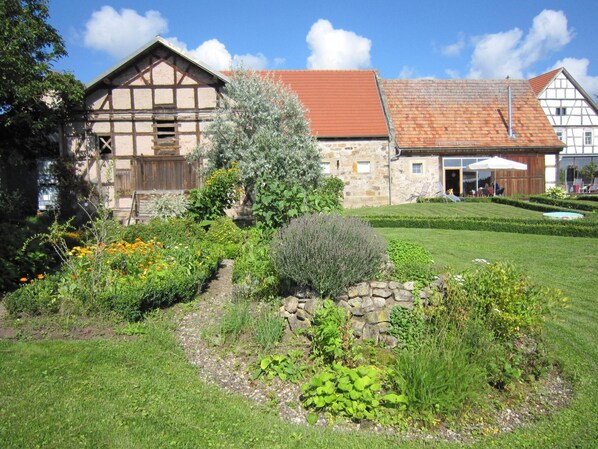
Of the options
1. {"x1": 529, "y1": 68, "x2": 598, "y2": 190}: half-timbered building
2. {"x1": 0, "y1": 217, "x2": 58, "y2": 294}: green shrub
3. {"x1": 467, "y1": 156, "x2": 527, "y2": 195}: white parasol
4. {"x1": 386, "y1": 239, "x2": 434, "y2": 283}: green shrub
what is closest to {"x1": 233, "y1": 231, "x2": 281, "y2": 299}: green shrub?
{"x1": 386, "y1": 239, "x2": 434, "y2": 283}: green shrub

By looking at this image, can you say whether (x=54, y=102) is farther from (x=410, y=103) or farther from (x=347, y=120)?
(x=410, y=103)

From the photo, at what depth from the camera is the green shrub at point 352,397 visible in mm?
3980

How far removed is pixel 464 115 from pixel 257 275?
65.3ft

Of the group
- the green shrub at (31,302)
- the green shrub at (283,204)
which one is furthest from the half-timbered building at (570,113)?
the green shrub at (31,302)

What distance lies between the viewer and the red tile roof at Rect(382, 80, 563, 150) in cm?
2194

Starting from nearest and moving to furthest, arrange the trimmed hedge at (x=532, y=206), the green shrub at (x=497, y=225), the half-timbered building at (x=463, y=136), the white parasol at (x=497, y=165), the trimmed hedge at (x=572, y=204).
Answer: the green shrub at (x=497, y=225) → the trimmed hedge at (x=572, y=204) → the trimmed hedge at (x=532, y=206) → the white parasol at (x=497, y=165) → the half-timbered building at (x=463, y=136)

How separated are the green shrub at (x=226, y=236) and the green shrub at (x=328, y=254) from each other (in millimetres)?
3657

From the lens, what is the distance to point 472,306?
507cm

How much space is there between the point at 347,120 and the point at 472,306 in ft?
55.1

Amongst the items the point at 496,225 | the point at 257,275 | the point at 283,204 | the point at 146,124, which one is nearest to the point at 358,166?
the point at 496,225

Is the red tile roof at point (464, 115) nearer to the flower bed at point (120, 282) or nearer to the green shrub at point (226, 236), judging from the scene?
the green shrub at point (226, 236)

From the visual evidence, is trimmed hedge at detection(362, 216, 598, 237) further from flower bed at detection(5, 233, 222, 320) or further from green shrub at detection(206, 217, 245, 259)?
flower bed at detection(5, 233, 222, 320)

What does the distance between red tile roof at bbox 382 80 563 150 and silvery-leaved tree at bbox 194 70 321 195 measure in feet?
25.6

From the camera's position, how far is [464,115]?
75.7 ft
